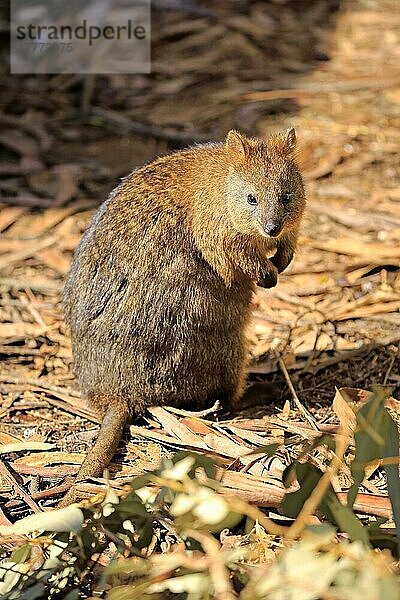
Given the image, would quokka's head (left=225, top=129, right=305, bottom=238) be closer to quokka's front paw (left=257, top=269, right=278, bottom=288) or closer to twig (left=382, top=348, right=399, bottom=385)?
quokka's front paw (left=257, top=269, right=278, bottom=288)

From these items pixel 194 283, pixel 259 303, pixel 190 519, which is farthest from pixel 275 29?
pixel 190 519

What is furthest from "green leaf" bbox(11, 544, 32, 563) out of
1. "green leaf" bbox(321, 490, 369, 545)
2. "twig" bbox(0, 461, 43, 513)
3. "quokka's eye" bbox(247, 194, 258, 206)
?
"quokka's eye" bbox(247, 194, 258, 206)

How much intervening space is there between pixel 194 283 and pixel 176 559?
2018mm

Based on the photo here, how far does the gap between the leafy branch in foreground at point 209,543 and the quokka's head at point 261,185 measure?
1.43 meters

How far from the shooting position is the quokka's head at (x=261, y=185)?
183 inches

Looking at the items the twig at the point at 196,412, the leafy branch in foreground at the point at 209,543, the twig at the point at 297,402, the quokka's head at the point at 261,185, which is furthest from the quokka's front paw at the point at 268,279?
the leafy branch in foreground at the point at 209,543

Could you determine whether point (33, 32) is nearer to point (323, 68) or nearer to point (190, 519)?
point (323, 68)

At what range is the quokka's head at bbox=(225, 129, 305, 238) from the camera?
15.2 feet

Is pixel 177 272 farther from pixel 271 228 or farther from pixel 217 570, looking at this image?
pixel 217 570

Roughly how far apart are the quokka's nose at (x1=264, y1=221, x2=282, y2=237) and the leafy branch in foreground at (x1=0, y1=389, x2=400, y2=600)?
131 cm

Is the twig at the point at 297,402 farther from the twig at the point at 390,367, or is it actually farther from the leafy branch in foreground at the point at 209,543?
the leafy branch in foreground at the point at 209,543

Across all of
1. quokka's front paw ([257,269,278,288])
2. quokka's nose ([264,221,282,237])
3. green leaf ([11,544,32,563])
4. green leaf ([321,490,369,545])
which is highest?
quokka's nose ([264,221,282,237])

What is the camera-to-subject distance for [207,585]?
2959mm

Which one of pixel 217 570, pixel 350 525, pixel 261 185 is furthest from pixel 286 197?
pixel 217 570
